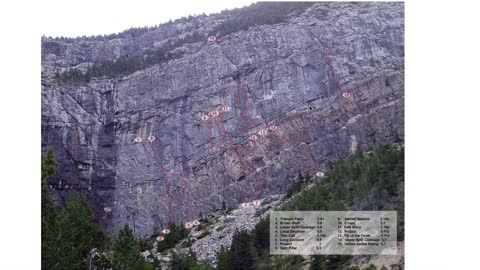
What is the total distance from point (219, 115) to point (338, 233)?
453 centimetres

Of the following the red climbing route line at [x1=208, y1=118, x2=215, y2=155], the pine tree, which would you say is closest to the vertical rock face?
the red climbing route line at [x1=208, y1=118, x2=215, y2=155]

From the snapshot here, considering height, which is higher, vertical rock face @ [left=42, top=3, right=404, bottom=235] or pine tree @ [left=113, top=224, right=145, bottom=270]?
vertical rock face @ [left=42, top=3, right=404, bottom=235]

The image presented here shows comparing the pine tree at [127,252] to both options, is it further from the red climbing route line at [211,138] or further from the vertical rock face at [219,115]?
the red climbing route line at [211,138]

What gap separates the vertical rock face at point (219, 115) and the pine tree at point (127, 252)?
332 mm

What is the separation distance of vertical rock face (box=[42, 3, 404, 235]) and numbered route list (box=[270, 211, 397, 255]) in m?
1.60

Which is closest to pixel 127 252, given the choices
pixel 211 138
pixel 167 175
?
pixel 167 175

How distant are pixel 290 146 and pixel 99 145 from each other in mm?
5378

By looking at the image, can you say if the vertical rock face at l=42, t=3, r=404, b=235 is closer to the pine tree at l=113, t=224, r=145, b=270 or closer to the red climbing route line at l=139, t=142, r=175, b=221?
the red climbing route line at l=139, t=142, r=175, b=221

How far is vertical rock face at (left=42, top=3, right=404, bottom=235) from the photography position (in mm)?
16562

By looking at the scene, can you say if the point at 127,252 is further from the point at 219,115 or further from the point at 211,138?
the point at 219,115

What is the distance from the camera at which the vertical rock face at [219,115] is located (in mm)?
16562

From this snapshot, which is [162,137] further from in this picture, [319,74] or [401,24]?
[401,24]

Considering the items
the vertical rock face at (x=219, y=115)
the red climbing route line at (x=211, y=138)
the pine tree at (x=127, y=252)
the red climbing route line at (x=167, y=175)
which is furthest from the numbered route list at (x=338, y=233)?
the pine tree at (x=127, y=252)

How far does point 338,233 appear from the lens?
15.0 metres
